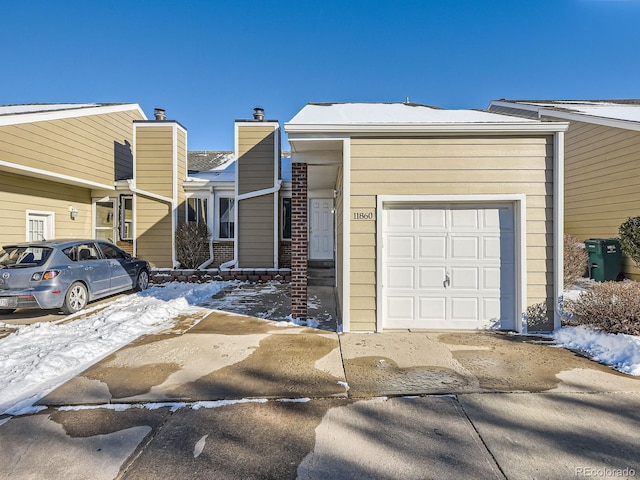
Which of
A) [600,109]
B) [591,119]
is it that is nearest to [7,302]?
[591,119]

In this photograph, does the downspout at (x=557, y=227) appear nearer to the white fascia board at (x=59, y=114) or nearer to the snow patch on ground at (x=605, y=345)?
the snow patch on ground at (x=605, y=345)

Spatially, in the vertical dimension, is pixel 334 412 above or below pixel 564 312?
below

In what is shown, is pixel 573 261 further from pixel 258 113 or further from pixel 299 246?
pixel 258 113

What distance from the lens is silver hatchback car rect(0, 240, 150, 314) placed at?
5.87 m

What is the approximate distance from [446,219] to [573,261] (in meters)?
5.60

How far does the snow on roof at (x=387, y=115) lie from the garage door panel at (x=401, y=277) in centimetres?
240

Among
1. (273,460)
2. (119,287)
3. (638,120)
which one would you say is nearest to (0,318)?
(119,287)

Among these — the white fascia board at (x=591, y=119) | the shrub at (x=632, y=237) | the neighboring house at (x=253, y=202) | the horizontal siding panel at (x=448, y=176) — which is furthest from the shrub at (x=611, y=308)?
the neighboring house at (x=253, y=202)

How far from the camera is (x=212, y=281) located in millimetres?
10500

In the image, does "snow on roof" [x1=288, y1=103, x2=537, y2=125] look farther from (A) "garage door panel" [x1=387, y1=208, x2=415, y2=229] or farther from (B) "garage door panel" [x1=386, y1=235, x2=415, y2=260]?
(B) "garage door panel" [x1=386, y1=235, x2=415, y2=260]

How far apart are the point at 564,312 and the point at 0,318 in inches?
403

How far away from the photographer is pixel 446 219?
538 centimetres

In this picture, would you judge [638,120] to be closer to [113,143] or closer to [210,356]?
[210,356]

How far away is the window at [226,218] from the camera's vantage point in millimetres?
11883
